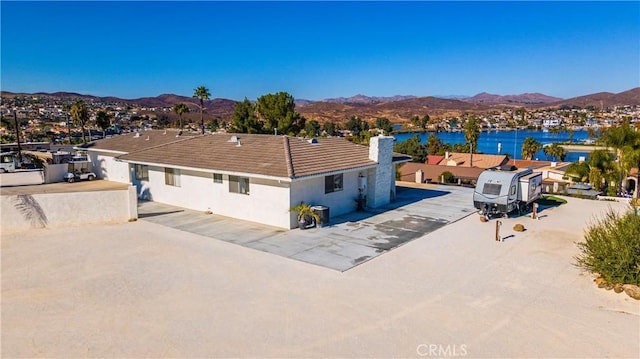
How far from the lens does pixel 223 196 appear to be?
18.9m

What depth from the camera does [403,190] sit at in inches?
1056

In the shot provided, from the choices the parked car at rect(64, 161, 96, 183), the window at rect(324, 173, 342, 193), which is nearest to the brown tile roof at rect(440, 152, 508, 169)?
the window at rect(324, 173, 342, 193)

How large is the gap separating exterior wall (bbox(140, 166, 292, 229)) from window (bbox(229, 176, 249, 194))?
0.19 m

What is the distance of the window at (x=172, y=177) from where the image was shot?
20.9 meters

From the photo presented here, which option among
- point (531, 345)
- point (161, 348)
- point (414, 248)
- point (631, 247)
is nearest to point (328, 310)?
point (161, 348)

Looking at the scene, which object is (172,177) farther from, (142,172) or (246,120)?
(246,120)

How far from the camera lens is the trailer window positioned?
741 inches

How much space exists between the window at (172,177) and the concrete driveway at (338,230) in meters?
1.27

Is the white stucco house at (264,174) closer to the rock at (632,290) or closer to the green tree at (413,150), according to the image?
the rock at (632,290)

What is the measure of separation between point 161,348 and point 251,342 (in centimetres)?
173

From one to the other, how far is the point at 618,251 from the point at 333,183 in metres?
11.2

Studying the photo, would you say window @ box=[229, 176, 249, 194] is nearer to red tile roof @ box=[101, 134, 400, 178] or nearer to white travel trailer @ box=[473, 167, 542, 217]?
red tile roof @ box=[101, 134, 400, 178]

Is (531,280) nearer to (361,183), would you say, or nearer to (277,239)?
(277,239)

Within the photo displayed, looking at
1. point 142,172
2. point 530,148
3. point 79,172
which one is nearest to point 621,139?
point 142,172
